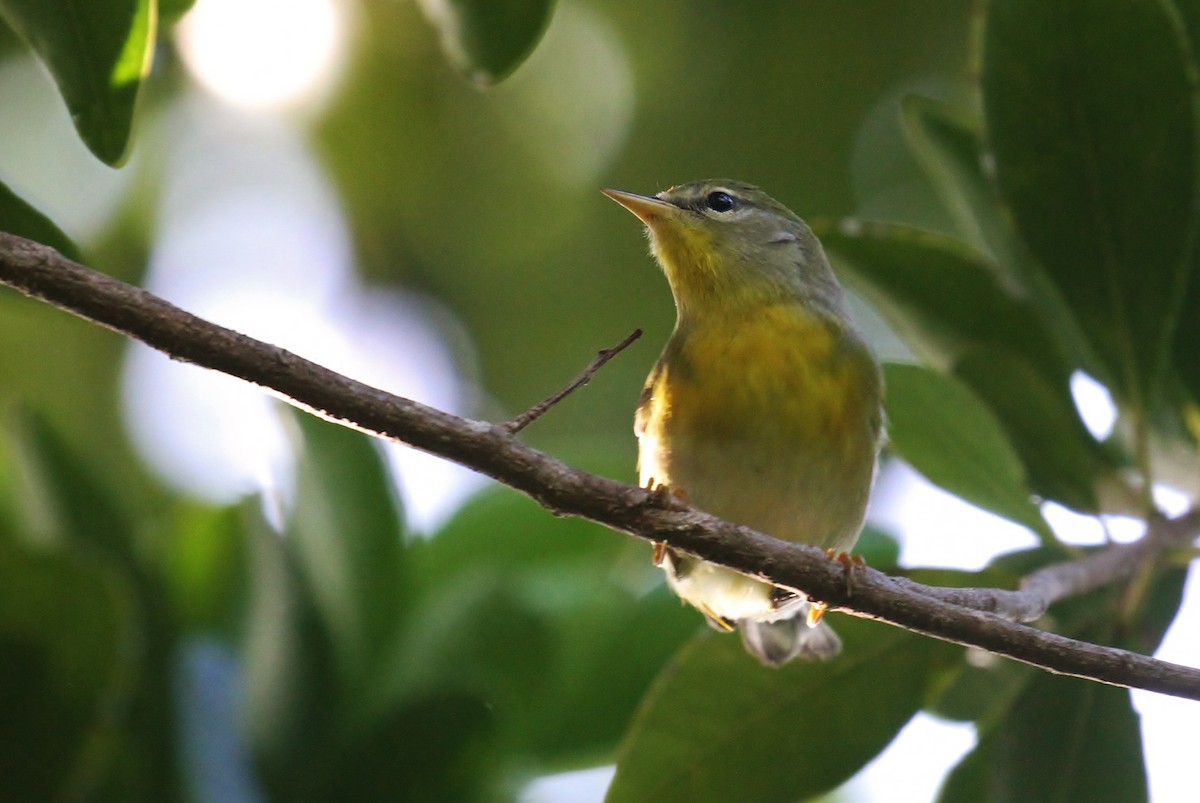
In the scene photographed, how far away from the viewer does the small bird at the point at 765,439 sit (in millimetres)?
2938

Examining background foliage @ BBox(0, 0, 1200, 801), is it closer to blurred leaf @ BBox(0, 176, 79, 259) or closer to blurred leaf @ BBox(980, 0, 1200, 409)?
blurred leaf @ BBox(980, 0, 1200, 409)

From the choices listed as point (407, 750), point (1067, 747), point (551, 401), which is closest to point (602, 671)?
point (407, 750)

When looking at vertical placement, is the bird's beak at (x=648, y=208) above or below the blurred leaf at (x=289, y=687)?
above

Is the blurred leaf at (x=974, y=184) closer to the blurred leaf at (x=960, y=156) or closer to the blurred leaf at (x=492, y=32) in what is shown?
the blurred leaf at (x=960, y=156)

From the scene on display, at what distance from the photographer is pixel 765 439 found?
293cm

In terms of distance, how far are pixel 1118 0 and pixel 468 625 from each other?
1.69 metres

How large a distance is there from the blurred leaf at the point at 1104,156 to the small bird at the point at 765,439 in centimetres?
56

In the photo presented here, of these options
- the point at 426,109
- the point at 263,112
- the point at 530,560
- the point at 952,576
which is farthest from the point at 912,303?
the point at 263,112

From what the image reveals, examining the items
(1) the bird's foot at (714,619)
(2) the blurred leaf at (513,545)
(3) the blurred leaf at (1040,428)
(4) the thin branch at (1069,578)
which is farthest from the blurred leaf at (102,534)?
(3) the blurred leaf at (1040,428)

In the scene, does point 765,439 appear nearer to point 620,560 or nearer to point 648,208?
point 620,560

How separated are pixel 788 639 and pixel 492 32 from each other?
5.04 feet

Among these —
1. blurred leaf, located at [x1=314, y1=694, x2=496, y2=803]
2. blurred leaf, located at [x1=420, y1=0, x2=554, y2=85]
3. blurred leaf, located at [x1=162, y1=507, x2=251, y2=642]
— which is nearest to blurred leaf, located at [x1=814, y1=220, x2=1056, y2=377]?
blurred leaf, located at [x1=420, y1=0, x2=554, y2=85]

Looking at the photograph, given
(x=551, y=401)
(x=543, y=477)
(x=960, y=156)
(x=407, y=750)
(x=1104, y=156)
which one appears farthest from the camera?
(x=960, y=156)

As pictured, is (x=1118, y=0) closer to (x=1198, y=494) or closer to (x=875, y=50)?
(x=1198, y=494)
